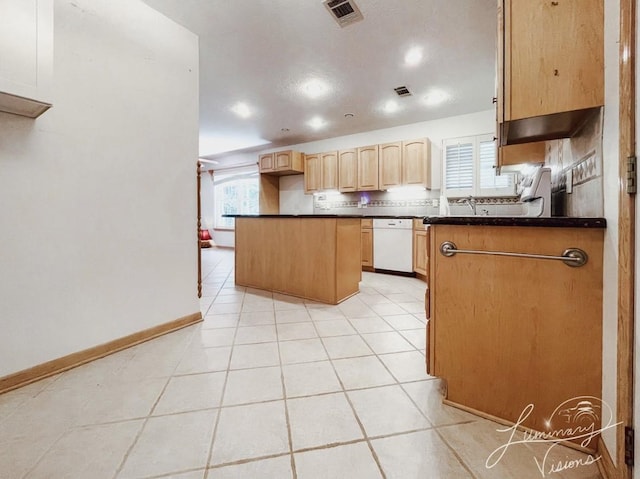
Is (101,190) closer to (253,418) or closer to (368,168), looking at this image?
(253,418)

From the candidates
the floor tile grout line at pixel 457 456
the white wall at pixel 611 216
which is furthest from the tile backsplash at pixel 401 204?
the floor tile grout line at pixel 457 456

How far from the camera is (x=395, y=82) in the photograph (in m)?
3.36

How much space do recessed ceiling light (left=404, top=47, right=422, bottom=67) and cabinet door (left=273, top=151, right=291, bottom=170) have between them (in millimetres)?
3163

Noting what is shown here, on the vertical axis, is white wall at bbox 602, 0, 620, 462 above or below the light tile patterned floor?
above

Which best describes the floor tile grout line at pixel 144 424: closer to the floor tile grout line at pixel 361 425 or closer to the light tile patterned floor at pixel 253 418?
the light tile patterned floor at pixel 253 418

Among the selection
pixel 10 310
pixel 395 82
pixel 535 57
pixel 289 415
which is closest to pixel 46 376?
pixel 10 310

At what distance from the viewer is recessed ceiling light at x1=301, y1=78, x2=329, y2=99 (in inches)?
133

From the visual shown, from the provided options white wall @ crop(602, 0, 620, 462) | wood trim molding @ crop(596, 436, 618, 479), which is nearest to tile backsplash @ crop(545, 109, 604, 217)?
white wall @ crop(602, 0, 620, 462)

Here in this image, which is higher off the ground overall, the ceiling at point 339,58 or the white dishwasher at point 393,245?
the ceiling at point 339,58

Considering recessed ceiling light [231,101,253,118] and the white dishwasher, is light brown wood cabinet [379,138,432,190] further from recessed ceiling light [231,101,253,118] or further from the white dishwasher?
recessed ceiling light [231,101,253,118]

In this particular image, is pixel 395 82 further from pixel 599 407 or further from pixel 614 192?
pixel 599 407

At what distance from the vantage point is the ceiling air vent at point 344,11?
83.4 inches

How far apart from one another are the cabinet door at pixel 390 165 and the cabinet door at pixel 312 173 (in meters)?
1.33

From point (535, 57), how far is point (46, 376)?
9.80 feet
